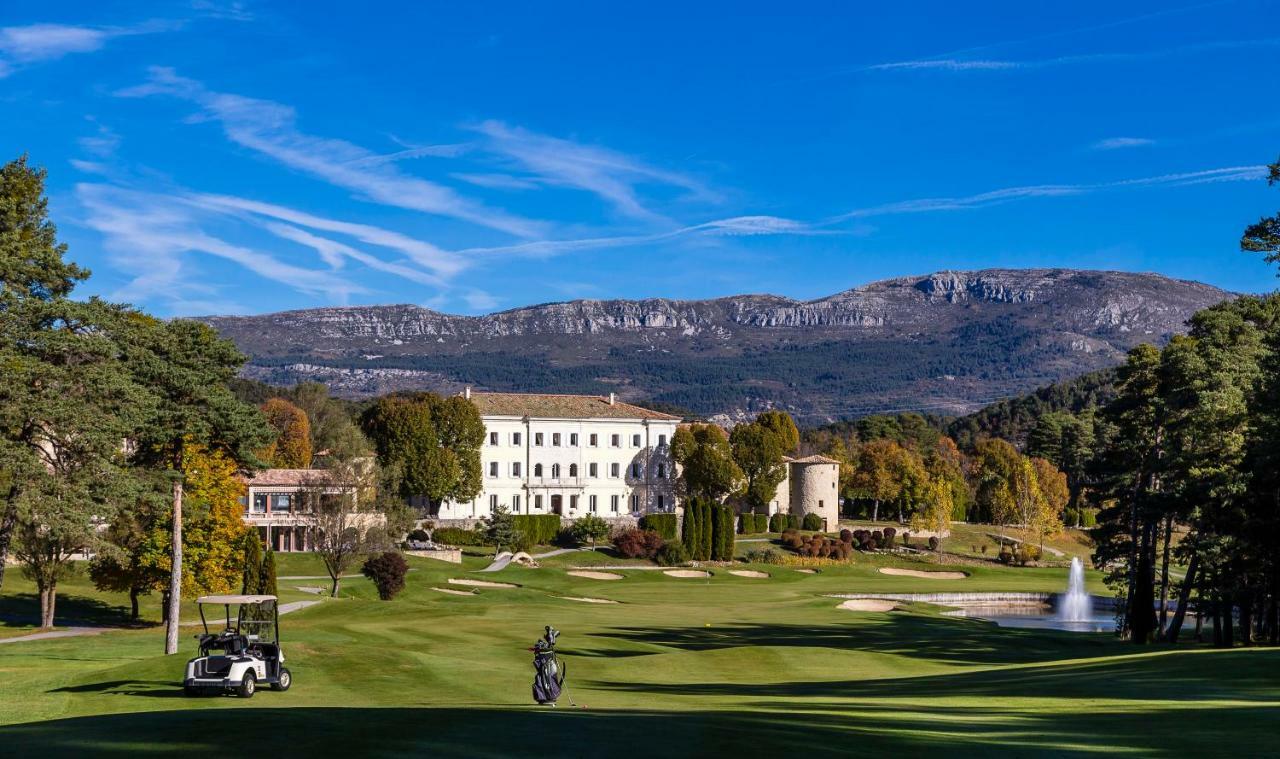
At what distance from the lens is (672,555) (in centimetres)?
8719

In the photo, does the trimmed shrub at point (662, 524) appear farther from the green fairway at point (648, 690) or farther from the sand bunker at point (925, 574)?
A: the green fairway at point (648, 690)

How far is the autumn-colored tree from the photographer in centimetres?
11762

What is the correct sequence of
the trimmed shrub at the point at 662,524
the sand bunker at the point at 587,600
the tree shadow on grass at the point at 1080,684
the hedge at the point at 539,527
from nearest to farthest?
the tree shadow on grass at the point at 1080,684, the sand bunker at the point at 587,600, the hedge at the point at 539,527, the trimmed shrub at the point at 662,524

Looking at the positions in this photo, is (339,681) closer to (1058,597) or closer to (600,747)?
(600,747)

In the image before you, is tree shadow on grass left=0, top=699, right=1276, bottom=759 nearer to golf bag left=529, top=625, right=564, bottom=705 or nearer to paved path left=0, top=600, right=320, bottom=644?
golf bag left=529, top=625, right=564, bottom=705

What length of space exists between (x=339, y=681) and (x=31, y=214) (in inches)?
1156

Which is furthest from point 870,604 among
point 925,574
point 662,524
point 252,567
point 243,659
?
point 243,659

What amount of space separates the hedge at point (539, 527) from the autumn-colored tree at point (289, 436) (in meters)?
26.8

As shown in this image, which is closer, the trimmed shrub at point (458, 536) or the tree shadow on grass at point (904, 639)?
the tree shadow on grass at point (904, 639)

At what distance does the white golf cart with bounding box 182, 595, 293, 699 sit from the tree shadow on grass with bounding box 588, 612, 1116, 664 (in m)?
12.5

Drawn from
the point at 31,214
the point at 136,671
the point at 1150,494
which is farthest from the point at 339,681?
the point at 1150,494

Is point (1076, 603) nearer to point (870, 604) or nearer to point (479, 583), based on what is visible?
point (870, 604)

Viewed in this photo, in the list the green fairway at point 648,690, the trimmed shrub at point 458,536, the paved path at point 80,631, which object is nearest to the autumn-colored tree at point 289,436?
the trimmed shrub at point 458,536

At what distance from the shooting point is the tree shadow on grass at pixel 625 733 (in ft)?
51.8
